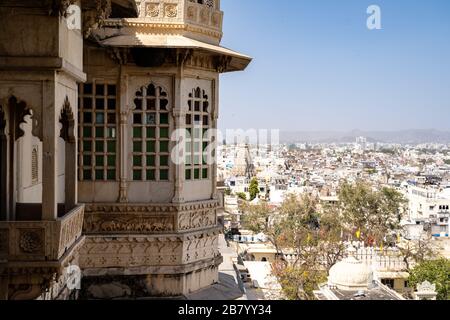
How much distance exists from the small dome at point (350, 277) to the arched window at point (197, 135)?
1467 centimetres

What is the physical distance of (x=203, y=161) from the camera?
424 inches

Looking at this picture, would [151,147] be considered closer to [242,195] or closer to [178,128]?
[178,128]

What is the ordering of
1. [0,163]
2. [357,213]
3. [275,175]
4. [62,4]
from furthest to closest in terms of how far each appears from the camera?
[275,175], [357,213], [0,163], [62,4]

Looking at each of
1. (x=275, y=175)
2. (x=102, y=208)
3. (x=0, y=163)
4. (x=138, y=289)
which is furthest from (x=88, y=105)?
(x=275, y=175)

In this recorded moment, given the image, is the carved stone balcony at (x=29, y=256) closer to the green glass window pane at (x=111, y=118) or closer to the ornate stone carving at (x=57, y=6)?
the ornate stone carving at (x=57, y=6)

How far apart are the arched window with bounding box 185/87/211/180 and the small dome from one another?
14666 mm

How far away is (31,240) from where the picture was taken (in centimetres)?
573

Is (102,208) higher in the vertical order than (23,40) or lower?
lower

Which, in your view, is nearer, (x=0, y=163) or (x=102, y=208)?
(x=0, y=163)

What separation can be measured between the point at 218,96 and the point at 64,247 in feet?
17.5

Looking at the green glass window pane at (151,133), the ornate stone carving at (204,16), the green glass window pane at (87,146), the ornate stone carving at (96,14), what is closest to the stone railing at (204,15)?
the ornate stone carving at (204,16)
